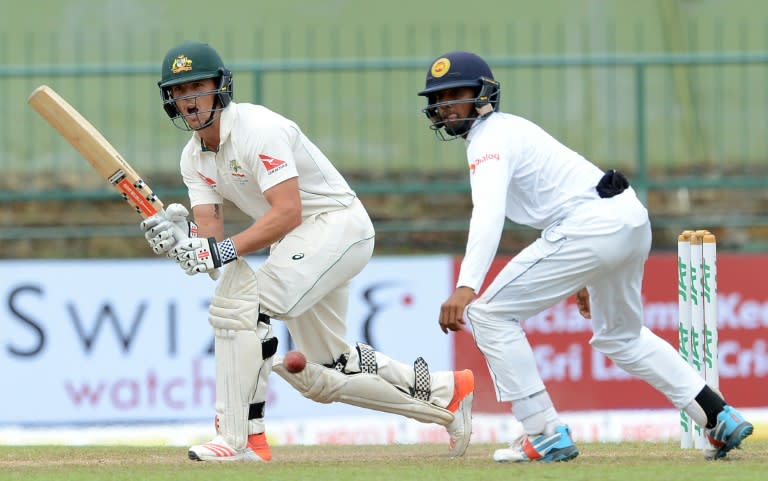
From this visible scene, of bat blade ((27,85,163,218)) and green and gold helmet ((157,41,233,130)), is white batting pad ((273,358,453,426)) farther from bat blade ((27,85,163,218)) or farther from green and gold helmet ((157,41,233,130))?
green and gold helmet ((157,41,233,130))

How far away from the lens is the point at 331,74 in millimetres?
11422

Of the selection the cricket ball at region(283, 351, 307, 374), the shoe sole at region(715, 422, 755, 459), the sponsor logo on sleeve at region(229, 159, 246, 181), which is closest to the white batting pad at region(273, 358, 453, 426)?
the cricket ball at region(283, 351, 307, 374)

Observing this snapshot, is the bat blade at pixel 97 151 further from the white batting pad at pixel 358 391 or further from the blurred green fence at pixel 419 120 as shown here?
the blurred green fence at pixel 419 120

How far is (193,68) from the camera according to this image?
259 inches

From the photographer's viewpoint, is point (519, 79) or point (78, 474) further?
point (519, 79)

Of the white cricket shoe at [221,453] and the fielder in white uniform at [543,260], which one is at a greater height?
the fielder in white uniform at [543,260]

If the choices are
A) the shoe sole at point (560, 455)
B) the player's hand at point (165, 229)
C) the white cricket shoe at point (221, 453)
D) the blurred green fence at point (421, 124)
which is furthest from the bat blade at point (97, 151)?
the blurred green fence at point (421, 124)

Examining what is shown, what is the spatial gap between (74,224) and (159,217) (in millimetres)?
4753

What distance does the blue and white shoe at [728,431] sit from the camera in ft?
20.7

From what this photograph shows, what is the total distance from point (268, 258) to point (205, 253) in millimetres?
363

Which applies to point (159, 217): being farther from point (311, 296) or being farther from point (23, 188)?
point (23, 188)

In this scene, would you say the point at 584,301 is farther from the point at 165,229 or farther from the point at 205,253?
the point at 165,229

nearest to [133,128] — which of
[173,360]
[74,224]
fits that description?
[74,224]

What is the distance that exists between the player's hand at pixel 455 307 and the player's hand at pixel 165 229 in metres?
1.22
